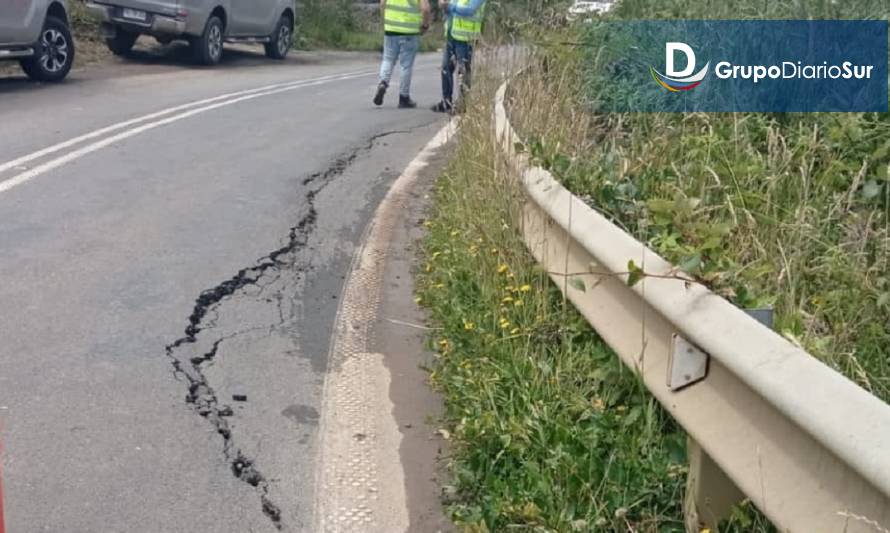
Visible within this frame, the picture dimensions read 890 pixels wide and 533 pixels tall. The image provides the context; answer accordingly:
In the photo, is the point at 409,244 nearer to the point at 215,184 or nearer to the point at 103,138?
the point at 215,184

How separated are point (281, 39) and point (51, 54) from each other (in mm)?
8626

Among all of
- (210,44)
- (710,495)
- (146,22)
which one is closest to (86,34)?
(210,44)

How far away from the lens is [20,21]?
44.6ft

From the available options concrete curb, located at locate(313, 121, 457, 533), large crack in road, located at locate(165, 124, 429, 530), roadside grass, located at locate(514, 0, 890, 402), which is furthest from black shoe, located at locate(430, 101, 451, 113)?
concrete curb, located at locate(313, 121, 457, 533)

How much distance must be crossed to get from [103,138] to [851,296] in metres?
8.03

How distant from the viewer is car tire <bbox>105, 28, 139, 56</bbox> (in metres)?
19.7

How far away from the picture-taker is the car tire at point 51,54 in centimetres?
1455

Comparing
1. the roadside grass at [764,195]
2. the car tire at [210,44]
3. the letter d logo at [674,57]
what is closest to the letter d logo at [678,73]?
the letter d logo at [674,57]

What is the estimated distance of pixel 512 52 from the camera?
25.1ft

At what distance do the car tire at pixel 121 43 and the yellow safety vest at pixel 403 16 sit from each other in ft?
22.5

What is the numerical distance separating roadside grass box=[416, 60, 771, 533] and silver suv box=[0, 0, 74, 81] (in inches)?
367

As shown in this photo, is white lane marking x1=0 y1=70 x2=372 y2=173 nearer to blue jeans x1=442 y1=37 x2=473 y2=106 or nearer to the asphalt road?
the asphalt road

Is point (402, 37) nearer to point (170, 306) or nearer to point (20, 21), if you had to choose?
point (20, 21)

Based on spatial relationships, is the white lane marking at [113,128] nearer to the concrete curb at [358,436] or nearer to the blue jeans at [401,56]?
the blue jeans at [401,56]
